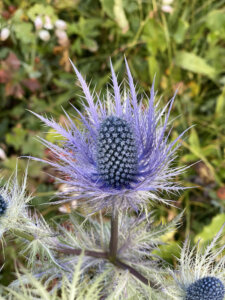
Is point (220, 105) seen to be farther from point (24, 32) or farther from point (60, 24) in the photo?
point (24, 32)

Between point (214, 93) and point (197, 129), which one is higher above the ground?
point (214, 93)

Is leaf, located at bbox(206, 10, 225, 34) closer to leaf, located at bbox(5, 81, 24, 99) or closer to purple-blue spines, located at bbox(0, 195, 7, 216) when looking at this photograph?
leaf, located at bbox(5, 81, 24, 99)

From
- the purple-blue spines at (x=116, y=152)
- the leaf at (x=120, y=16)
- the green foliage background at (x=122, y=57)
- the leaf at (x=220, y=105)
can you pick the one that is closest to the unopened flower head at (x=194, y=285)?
the purple-blue spines at (x=116, y=152)

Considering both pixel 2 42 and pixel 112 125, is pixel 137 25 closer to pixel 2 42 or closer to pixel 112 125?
pixel 2 42

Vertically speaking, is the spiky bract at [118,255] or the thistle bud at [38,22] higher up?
the thistle bud at [38,22]

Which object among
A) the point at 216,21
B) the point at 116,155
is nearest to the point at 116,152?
the point at 116,155

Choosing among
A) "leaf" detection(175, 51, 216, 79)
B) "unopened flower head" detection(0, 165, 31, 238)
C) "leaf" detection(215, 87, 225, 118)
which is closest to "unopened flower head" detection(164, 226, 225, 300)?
"unopened flower head" detection(0, 165, 31, 238)

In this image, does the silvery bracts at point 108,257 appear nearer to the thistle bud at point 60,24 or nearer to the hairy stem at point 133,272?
the hairy stem at point 133,272

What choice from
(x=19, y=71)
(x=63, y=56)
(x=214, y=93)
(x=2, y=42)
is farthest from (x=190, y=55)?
(x=2, y=42)
